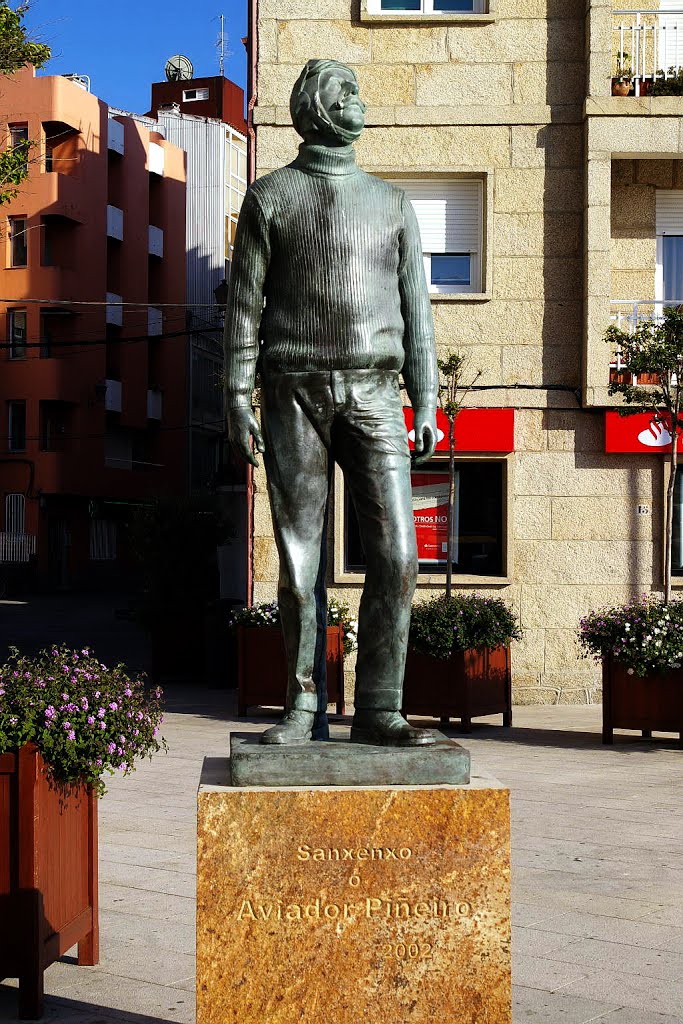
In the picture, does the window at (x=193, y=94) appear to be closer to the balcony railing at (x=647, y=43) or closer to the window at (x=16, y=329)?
the window at (x=16, y=329)

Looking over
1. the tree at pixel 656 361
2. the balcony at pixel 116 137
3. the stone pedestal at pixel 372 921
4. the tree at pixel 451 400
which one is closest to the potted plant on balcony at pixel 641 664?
the tree at pixel 656 361

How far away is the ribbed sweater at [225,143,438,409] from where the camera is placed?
4852mm

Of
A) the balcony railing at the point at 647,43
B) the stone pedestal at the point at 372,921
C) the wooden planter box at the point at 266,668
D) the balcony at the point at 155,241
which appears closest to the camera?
the stone pedestal at the point at 372,921

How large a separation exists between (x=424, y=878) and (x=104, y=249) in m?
42.0

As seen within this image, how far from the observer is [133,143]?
150 feet

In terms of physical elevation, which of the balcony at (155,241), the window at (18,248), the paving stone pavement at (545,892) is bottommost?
the paving stone pavement at (545,892)

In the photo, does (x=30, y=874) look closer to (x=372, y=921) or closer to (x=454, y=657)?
(x=372, y=921)

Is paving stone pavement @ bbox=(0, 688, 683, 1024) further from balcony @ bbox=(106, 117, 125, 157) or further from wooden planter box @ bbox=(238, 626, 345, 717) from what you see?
balcony @ bbox=(106, 117, 125, 157)

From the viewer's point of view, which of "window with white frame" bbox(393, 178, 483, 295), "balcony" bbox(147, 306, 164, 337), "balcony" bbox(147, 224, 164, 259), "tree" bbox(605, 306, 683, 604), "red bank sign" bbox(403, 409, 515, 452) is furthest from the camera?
"balcony" bbox(147, 306, 164, 337)

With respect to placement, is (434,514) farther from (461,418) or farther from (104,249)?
(104,249)

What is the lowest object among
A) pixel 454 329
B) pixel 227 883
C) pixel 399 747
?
pixel 227 883

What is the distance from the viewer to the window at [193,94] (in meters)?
52.5

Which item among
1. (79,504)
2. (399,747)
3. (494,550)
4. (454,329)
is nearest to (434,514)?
(494,550)

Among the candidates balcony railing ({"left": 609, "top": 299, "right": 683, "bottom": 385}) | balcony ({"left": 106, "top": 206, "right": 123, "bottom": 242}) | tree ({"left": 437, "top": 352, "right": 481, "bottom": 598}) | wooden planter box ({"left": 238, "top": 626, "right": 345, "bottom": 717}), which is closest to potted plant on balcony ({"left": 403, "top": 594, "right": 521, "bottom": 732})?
tree ({"left": 437, "top": 352, "right": 481, "bottom": 598})
